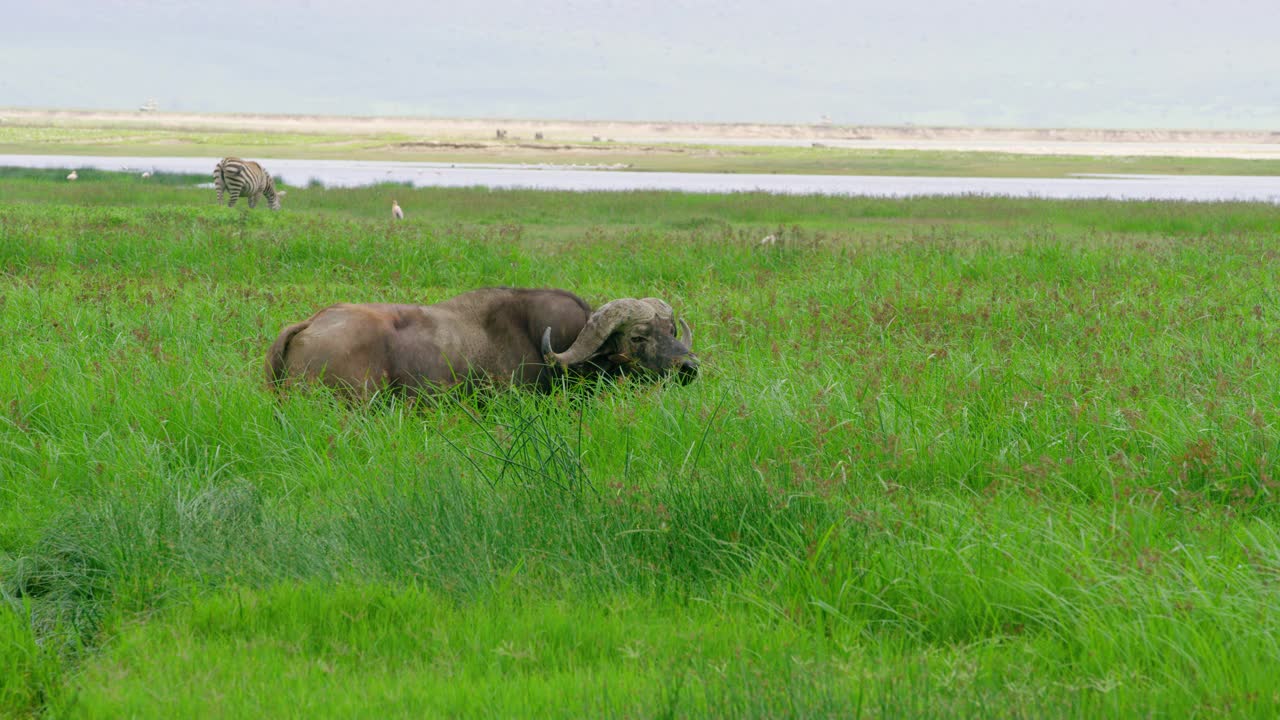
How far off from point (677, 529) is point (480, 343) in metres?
3.45

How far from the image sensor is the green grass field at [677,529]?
321cm

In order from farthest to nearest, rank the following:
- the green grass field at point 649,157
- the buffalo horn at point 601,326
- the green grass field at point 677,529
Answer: the green grass field at point 649,157 → the buffalo horn at point 601,326 → the green grass field at point 677,529

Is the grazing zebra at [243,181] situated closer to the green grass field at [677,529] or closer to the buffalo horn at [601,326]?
the green grass field at [677,529]

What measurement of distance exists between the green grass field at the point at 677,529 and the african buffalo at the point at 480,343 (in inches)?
12.6

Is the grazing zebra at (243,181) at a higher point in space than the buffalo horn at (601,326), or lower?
higher

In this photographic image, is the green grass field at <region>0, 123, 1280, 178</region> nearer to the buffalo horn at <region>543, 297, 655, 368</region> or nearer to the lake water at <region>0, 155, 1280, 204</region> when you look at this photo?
the lake water at <region>0, 155, 1280, 204</region>

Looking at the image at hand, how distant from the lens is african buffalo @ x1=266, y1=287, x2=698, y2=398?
6781 millimetres

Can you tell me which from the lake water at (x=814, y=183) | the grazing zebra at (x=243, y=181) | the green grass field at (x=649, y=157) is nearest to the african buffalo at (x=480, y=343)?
the grazing zebra at (x=243, y=181)

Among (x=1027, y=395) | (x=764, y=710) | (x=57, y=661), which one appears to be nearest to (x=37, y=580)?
(x=57, y=661)

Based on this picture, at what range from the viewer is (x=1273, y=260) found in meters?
12.2

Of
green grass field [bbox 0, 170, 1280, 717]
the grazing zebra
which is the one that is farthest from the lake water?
green grass field [bbox 0, 170, 1280, 717]

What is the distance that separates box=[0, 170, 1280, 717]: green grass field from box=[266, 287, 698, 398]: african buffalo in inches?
12.6

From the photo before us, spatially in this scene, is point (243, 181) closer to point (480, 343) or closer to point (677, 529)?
point (480, 343)

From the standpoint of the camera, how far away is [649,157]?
80875 millimetres
